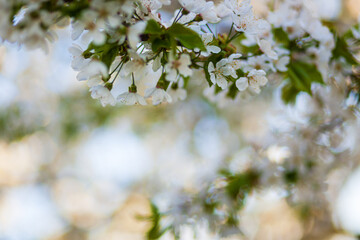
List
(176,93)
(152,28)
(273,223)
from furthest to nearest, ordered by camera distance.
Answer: (273,223)
(176,93)
(152,28)

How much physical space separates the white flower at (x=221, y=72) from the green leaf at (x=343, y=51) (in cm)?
46

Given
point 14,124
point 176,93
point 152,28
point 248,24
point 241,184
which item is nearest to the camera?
point 152,28

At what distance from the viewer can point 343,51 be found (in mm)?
829

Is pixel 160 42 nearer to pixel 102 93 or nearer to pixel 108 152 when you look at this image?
pixel 102 93

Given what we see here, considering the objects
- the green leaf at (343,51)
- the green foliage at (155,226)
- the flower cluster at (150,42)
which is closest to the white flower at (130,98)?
the flower cluster at (150,42)

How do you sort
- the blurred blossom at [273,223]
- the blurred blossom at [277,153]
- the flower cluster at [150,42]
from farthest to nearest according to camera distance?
the blurred blossom at [273,223] < the blurred blossom at [277,153] < the flower cluster at [150,42]

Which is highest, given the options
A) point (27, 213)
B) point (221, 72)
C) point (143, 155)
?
point (221, 72)

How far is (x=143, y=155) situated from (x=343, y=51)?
2469mm

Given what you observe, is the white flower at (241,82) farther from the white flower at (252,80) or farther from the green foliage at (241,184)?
the green foliage at (241,184)

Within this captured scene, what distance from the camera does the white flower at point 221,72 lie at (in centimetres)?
52

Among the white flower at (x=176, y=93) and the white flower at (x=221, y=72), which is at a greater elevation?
the white flower at (x=221, y=72)

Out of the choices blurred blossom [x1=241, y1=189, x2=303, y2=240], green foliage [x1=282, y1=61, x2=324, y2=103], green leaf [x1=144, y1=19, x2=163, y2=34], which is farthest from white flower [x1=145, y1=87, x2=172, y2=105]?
blurred blossom [x1=241, y1=189, x2=303, y2=240]

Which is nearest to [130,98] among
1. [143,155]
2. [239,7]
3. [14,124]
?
[239,7]

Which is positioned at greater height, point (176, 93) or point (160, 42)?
point (160, 42)
